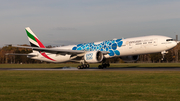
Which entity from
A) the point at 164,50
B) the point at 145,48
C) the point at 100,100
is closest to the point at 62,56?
the point at 145,48

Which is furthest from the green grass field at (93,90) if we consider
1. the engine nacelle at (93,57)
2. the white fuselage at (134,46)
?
the engine nacelle at (93,57)

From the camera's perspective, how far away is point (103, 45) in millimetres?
37000

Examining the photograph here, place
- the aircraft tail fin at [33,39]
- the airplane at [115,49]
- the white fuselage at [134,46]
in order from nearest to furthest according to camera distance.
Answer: the white fuselage at [134,46] < the airplane at [115,49] < the aircraft tail fin at [33,39]

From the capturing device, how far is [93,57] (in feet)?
114

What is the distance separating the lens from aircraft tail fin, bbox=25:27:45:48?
44378 millimetres

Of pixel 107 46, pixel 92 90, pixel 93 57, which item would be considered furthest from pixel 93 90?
pixel 107 46

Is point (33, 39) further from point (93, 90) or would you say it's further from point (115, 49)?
point (93, 90)

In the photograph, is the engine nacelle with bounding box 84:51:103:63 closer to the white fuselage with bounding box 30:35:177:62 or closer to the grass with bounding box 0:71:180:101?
the white fuselage with bounding box 30:35:177:62

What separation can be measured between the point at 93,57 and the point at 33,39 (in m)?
15.7

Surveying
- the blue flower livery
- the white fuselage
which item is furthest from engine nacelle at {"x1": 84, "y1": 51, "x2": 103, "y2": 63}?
the blue flower livery

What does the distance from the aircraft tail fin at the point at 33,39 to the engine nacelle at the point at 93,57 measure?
12.6 m

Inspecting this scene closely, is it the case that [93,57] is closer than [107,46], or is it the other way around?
[93,57]

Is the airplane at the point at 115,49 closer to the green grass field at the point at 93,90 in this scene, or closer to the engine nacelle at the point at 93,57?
the engine nacelle at the point at 93,57

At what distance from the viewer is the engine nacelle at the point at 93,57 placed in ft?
114
